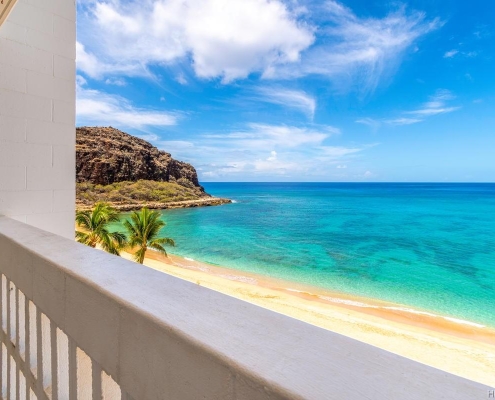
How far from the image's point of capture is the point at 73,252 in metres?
0.93

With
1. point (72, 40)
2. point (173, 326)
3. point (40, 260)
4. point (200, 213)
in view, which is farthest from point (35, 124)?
point (200, 213)

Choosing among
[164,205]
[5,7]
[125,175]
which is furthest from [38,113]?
[125,175]

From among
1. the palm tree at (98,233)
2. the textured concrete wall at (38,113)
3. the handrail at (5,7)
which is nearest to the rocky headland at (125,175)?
the palm tree at (98,233)

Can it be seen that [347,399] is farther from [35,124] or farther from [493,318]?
[493,318]

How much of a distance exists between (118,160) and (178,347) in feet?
177

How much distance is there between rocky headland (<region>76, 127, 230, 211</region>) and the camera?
144ft

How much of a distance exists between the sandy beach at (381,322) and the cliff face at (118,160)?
3500 centimetres

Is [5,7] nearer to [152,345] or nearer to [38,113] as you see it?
[38,113]

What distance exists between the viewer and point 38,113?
214 centimetres

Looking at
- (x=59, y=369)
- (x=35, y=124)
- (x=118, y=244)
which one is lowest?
(x=118, y=244)

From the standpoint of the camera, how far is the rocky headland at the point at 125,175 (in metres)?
43.9

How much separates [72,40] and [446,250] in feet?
101

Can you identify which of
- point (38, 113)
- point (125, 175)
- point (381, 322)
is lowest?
point (381, 322)

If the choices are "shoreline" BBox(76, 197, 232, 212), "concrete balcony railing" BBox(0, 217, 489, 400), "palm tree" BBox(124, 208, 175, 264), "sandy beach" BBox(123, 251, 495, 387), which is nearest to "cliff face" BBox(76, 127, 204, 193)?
"shoreline" BBox(76, 197, 232, 212)
